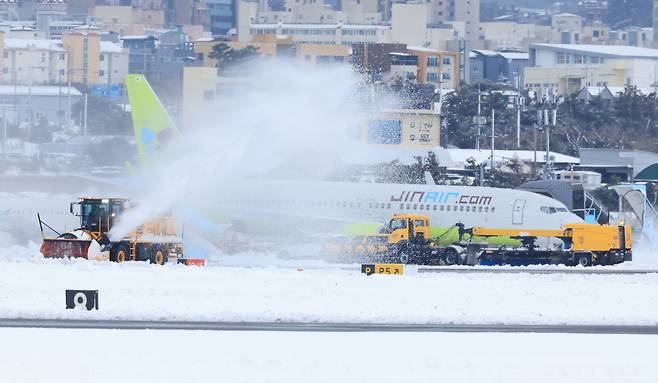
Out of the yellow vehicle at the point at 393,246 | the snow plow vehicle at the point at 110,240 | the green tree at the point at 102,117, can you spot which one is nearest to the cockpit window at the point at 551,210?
the yellow vehicle at the point at 393,246

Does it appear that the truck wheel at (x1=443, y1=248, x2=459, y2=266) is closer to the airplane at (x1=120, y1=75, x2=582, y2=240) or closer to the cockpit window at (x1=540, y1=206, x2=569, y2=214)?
the airplane at (x1=120, y1=75, x2=582, y2=240)

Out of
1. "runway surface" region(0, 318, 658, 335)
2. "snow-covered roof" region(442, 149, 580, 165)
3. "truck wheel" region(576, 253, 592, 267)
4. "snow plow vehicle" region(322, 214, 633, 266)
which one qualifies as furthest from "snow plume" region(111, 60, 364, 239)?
"snow-covered roof" region(442, 149, 580, 165)

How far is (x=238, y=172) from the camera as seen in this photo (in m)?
74.9

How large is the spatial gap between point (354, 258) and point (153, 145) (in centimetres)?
1351

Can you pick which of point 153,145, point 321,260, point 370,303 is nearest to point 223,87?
point 153,145

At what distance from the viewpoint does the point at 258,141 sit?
246 ft

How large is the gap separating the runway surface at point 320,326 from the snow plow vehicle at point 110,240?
17355mm

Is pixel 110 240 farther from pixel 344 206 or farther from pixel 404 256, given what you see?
pixel 344 206

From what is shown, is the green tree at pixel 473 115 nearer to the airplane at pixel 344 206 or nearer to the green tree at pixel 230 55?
the green tree at pixel 230 55

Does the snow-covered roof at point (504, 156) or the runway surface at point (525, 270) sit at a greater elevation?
the runway surface at point (525, 270)

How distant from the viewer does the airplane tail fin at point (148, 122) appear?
73.4m

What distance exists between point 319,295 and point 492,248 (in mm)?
20822

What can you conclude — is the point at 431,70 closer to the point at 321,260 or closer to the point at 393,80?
the point at 393,80

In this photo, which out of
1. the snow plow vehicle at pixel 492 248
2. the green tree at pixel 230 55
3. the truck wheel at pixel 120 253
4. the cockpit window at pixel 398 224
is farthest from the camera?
the green tree at pixel 230 55
